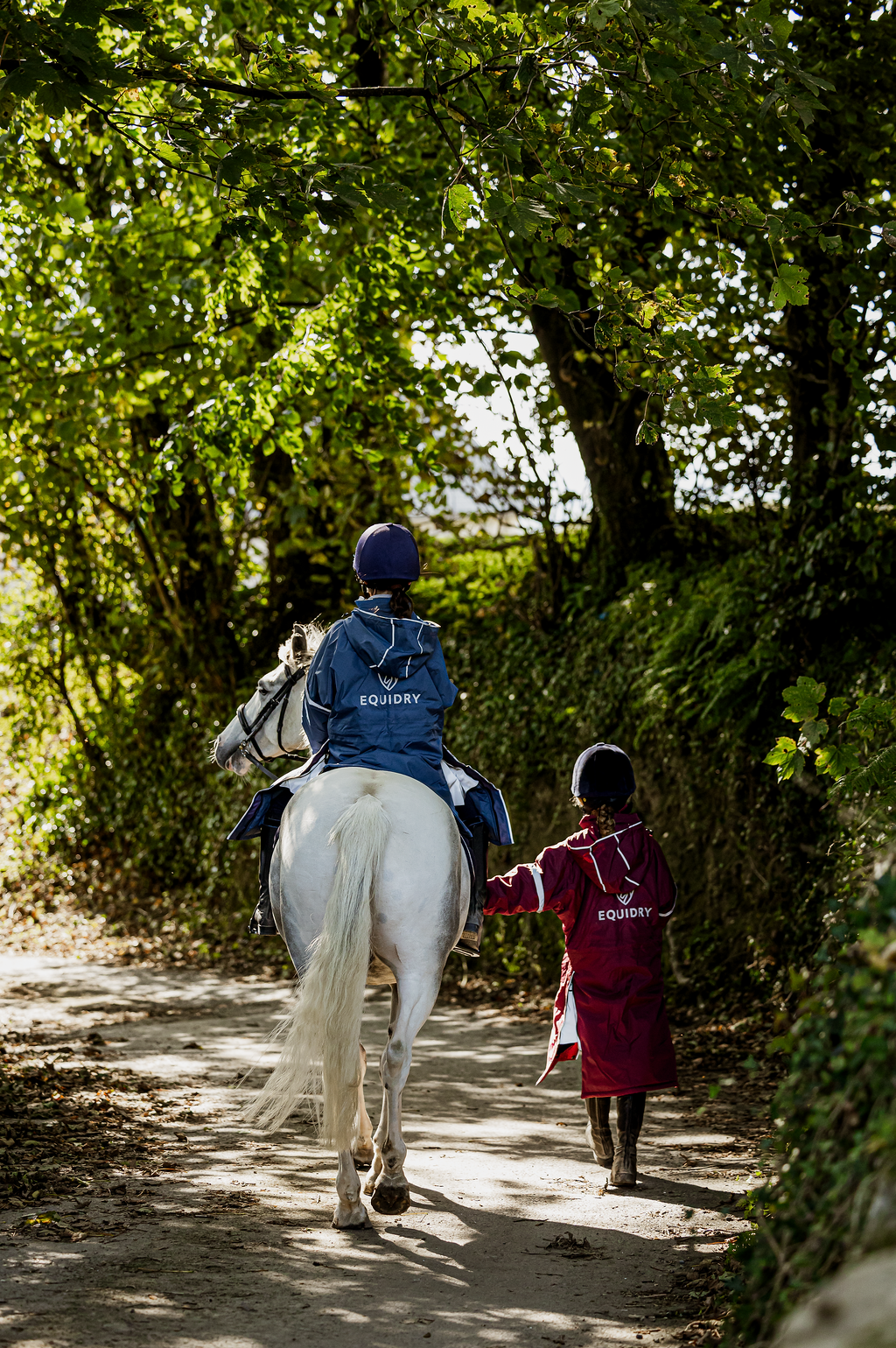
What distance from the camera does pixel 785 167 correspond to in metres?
7.08

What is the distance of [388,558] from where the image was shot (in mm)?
4809

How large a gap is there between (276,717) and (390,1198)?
200 cm

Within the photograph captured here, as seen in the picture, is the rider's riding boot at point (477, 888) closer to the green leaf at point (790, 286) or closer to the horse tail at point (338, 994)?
the horse tail at point (338, 994)

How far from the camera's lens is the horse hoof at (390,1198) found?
4305mm

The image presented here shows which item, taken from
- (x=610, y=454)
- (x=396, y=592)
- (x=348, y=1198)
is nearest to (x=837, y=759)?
(x=396, y=592)

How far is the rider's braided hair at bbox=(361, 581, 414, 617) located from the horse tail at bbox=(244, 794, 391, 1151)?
95 cm

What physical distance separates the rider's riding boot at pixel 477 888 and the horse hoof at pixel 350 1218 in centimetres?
99

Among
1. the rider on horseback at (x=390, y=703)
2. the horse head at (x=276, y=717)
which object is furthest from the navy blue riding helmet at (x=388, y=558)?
the horse head at (x=276, y=717)

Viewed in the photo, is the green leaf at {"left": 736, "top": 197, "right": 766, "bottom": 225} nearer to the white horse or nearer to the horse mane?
the horse mane

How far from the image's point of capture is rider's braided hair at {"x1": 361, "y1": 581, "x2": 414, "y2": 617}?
15.6ft

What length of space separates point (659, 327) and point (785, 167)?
2.52 metres

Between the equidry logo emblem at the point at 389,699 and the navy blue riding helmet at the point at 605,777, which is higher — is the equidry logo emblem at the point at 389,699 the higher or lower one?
the higher one

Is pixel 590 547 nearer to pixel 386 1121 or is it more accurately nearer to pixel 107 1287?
pixel 386 1121

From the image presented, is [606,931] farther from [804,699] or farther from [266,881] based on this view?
[266,881]
